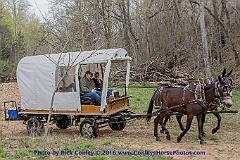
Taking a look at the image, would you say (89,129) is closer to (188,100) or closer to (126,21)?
(188,100)

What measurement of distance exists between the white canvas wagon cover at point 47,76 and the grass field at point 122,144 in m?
1.18

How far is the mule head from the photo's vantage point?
878cm

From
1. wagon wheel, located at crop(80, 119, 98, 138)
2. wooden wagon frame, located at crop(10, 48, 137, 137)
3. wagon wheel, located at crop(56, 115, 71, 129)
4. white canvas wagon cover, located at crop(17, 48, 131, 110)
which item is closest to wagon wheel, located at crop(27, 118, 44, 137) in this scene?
wooden wagon frame, located at crop(10, 48, 137, 137)

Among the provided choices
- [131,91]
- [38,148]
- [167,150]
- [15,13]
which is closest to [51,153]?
[38,148]

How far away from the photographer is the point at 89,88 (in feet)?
35.2

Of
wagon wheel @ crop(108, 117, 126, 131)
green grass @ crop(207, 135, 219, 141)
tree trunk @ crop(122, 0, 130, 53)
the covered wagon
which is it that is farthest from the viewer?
tree trunk @ crop(122, 0, 130, 53)

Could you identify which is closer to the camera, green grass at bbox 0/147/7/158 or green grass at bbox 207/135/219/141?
green grass at bbox 0/147/7/158

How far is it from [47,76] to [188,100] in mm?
4310

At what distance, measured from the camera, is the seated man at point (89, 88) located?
10.1 m

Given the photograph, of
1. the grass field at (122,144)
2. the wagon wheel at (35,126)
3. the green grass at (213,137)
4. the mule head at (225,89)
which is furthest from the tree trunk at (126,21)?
the mule head at (225,89)

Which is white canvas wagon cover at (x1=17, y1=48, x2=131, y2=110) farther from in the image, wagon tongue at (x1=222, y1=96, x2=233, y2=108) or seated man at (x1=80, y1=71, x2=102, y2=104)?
wagon tongue at (x1=222, y1=96, x2=233, y2=108)

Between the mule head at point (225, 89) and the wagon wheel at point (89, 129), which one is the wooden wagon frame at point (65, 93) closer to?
the wagon wheel at point (89, 129)

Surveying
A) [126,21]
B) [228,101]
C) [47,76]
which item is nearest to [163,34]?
[126,21]

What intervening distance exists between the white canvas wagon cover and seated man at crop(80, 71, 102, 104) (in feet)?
1.37
